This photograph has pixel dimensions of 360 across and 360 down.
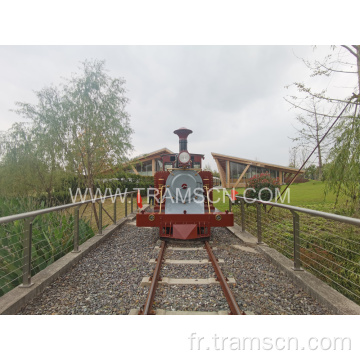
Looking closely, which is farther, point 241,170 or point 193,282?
point 241,170

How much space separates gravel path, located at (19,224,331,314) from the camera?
7.83 ft

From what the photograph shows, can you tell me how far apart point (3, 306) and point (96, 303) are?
89 cm

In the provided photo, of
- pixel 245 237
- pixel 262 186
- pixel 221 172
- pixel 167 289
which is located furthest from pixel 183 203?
pixel 221 172

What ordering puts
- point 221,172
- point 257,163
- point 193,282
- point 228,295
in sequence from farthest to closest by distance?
point 221,172 → point 257,163 → point 193,282 → point 228,295

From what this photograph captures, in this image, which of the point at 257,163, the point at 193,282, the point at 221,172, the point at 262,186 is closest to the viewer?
the point at 193,282

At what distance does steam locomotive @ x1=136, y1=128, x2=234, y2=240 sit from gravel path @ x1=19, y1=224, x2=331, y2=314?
0.77 metres

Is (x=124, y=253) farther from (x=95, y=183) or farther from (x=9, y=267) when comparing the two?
(x=95, y=183)

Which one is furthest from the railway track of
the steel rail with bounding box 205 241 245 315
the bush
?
the bush

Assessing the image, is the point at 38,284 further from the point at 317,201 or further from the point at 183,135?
the point at 317,201

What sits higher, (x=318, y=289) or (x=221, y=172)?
(x=221, y=172)

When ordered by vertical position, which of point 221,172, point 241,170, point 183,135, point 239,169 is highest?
point 239,169

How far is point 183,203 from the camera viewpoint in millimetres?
5527

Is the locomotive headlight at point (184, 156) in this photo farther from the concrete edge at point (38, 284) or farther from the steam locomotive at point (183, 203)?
the concrete edge at point (38, 284)

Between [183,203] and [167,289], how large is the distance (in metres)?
2.87
